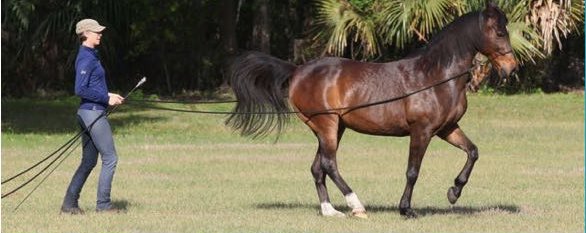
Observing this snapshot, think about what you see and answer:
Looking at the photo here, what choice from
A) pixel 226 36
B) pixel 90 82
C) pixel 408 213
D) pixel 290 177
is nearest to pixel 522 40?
pixel 226 36

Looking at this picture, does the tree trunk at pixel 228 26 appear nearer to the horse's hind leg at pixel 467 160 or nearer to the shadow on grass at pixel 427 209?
the shadow on grass at pixel 427 209

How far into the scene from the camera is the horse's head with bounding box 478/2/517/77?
10.9 metres

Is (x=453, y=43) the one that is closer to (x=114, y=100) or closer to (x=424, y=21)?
(x=114, y=100)

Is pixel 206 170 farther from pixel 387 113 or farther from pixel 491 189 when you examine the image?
pixel 387 113

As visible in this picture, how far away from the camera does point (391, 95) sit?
11094 mm

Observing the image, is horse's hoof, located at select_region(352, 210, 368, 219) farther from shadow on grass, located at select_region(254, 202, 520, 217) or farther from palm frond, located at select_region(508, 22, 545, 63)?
palm frond, located at select_region(508, 22, 545, 63)

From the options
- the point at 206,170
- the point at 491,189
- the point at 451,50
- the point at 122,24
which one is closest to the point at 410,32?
the point at 122,24

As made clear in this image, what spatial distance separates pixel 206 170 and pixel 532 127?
903 cm

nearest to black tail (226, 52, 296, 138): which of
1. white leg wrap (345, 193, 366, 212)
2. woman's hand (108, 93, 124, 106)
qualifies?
white leg wrap (345, 193, 366, 212)

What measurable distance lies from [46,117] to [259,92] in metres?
14.9

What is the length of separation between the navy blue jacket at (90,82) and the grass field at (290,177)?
977 millimetres

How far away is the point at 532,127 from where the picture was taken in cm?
2353

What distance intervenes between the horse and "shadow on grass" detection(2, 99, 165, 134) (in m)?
11.7

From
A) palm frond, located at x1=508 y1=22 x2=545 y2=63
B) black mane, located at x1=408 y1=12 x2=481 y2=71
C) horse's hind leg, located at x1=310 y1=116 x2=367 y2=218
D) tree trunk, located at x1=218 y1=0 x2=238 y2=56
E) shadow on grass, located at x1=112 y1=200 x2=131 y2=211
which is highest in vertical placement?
black mane, located at x1=408 y1=12 x2=481 y2=71
